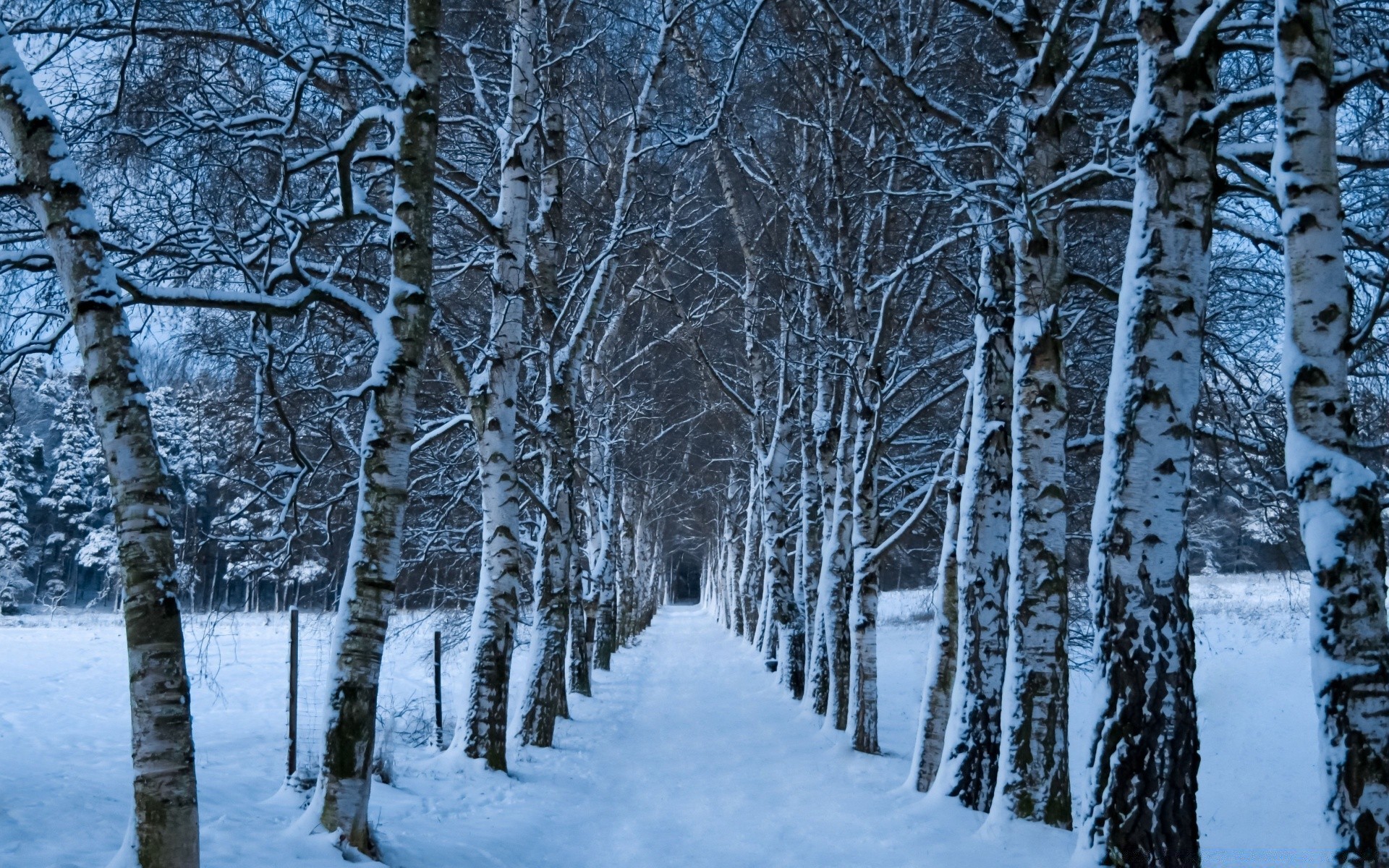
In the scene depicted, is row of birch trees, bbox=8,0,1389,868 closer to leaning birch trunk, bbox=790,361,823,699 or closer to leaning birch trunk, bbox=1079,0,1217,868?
leaning birch trunk, bbox=1079,0,1217,868

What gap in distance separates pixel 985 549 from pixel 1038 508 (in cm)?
149

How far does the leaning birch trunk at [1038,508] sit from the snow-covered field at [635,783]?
15.9 inches

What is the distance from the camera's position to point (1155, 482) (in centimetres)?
479

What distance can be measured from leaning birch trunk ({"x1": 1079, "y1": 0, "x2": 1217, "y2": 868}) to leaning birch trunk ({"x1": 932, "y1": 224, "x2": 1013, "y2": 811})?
300 centimetres

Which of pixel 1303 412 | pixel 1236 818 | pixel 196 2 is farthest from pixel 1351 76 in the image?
pixel 1236 818

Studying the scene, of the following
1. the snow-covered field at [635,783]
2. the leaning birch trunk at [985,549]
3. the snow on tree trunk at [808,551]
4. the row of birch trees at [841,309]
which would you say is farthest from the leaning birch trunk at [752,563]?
the leaning birch trunk at [985,549]

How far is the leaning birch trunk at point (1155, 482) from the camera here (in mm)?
4648

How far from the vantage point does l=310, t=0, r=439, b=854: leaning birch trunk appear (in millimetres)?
5449

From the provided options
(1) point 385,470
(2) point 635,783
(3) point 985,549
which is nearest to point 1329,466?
(3) point 985,549

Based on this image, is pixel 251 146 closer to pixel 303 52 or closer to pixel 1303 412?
pixel 303 52

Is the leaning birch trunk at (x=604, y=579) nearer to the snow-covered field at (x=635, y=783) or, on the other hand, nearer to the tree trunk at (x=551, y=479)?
the snow-covered field at (x=635, y=783)

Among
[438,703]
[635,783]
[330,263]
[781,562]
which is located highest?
[330,263]

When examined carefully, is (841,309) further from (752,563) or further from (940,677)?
(752,563)

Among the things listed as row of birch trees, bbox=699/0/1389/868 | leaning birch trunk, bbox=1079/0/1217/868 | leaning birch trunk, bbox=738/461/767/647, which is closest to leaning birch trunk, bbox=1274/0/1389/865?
row of birch trees, bbox=699/0/1389/868
